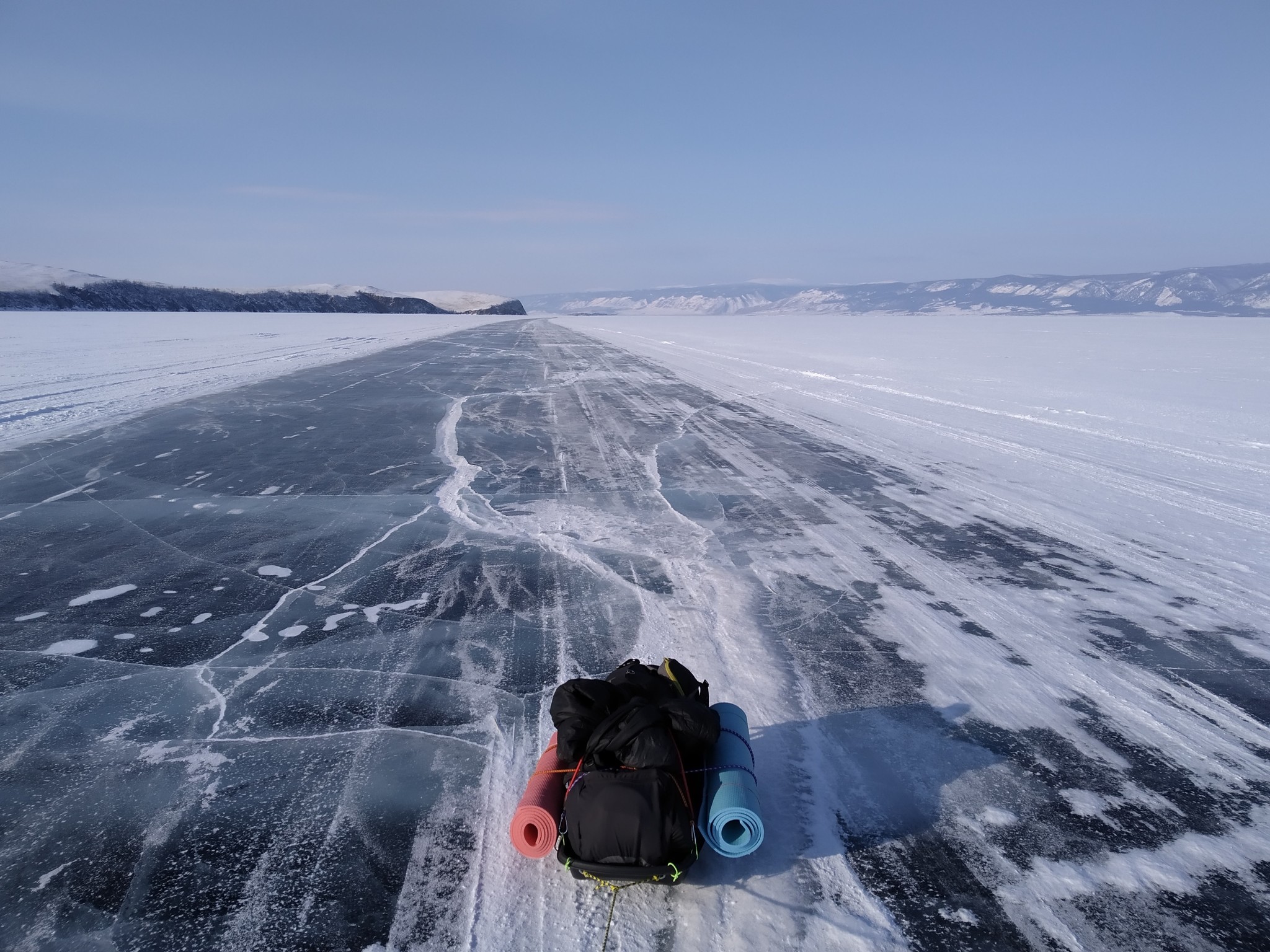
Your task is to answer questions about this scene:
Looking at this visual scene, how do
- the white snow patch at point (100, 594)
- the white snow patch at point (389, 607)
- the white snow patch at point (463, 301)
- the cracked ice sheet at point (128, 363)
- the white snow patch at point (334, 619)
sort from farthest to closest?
the white snow patch at point (463, 301)
the cracked ice sheet at point (128, 363)
the white snow patch at point (100, 594)
the white snow patch at point (389, 607)
the white snow patch at point (334, 619)

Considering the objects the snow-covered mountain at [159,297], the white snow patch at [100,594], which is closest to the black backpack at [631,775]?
the white snow patch at [100,594]

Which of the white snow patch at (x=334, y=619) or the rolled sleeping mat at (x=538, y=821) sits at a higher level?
the rolled sleeping mat at (x=538, y=821)

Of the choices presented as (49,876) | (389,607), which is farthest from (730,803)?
(389,607)

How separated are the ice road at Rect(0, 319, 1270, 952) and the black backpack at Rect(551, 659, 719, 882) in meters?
0.19

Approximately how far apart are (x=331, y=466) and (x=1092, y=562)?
7966mm

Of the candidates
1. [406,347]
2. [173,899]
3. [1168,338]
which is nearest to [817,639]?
[173,899]

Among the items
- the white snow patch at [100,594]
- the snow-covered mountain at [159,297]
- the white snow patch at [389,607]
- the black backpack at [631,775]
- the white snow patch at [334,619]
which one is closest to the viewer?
the black backpack at [631,775]

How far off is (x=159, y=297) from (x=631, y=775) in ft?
416

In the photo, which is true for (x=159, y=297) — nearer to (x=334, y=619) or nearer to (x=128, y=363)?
(x=128, y=363)

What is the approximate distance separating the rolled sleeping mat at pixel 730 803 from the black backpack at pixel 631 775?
0.16 feet

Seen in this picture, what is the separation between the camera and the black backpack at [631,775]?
2518 mm

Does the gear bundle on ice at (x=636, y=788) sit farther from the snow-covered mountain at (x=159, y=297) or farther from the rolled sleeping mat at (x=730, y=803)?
the snow-covered mountain at (x=159, y=297)

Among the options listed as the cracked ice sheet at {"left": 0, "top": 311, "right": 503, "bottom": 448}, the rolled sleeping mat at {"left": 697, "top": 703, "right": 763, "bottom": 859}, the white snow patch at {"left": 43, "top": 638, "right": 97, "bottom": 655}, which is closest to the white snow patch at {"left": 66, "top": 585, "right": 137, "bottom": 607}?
the white snow patch at {"left": 43, "top": 638, "right": 97, "bottom": 655}

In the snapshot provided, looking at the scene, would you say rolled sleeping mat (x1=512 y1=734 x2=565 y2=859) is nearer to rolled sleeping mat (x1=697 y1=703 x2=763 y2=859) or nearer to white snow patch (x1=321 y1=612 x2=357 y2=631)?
rolled sleeping mat (x1=697 y1=703 x2=763 y2=859)
